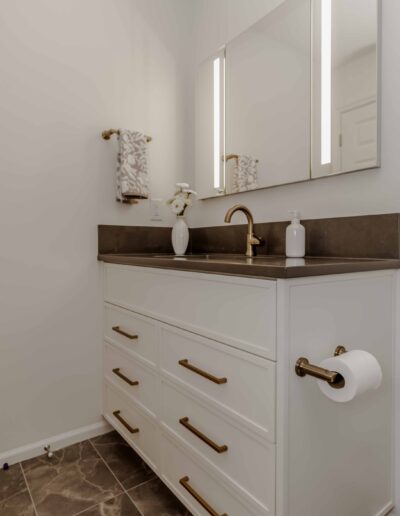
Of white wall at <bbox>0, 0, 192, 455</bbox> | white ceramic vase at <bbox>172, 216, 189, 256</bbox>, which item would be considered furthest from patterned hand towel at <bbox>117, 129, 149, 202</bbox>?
white ceramic vase at <bbox>172, 216, 189, 256</bbox>

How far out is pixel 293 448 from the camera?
2.68ft

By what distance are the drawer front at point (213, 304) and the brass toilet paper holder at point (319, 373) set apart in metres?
0.07

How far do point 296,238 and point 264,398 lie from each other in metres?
0.66

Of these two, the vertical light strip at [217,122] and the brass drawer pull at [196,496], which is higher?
the vertical light strip at [217,122]

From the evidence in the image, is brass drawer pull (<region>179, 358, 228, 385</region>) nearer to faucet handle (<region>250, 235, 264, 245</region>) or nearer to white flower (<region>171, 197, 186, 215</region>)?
faucet handle (<region>250, 235, 264, 245</region>)

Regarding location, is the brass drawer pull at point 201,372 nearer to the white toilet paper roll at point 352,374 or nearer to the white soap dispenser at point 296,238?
the white toilet paper roll at point 352,374

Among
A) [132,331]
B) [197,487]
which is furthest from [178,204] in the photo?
[197,487]

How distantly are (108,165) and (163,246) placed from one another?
0.53 metres

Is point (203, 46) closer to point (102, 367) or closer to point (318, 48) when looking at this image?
point (318, 48)

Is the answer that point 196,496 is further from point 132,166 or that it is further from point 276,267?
point 132,166

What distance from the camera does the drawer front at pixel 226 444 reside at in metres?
0.84

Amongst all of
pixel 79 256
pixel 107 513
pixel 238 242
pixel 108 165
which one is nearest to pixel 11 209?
pixel 79 256

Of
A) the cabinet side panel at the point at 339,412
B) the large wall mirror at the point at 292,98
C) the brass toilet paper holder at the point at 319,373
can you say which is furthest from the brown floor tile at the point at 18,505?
the large wall mirror at the point at 292,98

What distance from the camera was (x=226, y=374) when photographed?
0.94 meters
